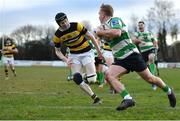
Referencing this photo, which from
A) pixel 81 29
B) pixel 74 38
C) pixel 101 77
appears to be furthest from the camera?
pixel 101 77

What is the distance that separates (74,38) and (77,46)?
36cm

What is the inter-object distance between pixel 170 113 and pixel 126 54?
1.54 meters

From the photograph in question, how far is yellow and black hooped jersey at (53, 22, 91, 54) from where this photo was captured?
40.5ft

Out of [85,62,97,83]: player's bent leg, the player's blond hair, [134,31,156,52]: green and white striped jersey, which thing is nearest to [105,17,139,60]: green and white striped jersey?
the player's blond hair

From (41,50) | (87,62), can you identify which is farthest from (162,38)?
(87,62)

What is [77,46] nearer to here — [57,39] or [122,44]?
[57,39]

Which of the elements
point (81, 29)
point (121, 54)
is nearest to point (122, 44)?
point (121, 54)

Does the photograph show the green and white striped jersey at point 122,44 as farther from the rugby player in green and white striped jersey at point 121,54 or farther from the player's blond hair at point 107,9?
the player's blond hair at point 107,9

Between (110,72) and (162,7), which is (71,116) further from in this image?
(162,7)

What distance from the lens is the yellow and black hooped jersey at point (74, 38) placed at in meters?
12.3

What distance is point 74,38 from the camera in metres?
12.5

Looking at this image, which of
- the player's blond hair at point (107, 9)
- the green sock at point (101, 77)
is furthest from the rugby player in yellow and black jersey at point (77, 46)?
the green sock at point (101, 77)

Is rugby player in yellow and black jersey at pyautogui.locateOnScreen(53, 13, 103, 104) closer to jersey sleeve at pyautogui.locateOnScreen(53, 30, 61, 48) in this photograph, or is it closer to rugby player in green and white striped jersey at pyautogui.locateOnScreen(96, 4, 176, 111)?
jersey sleeve at pyautogui.locateOnScreen(53, 30, 61, 48)

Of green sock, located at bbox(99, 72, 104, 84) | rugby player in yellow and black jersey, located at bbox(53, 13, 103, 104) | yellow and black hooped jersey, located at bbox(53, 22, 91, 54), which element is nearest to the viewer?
rugby player in yellow and black jersey, located at bbox(53, 13, 103, 104)
